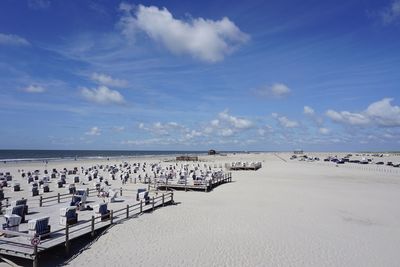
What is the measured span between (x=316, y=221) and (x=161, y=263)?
382 inches

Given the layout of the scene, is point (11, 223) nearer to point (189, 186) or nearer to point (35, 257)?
point (35, 257)

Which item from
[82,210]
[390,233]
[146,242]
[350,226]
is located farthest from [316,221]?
[82,210]

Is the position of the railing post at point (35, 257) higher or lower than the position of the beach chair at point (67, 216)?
lower

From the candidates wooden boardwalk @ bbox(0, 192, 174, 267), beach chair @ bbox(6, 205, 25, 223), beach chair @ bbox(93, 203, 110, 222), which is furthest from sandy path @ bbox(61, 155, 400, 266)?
beach chair @ bbox(6, 205, 25, 223)

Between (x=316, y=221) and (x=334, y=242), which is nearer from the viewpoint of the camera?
(x=334, y=242)

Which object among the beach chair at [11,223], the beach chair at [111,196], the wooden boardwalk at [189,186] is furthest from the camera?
the wooden boardwalk at [189,186]

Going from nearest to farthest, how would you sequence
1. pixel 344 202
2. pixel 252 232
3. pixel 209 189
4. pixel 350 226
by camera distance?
pixel 252 232 → pixel 350 226 → pixel 344 202 → pixel 209 189

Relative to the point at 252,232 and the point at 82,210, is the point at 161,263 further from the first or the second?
the point at 82,210

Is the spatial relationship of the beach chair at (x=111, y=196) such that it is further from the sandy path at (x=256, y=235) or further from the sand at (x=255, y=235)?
the sandy path at (x=256, y=235)

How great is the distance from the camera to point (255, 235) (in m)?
15.4

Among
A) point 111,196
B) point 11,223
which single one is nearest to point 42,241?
point 11,223

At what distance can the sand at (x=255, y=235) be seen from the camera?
1245 cm

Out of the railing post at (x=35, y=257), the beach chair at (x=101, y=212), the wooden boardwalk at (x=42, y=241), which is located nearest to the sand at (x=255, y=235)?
the wooden boardwalk at (x=42, y=241)

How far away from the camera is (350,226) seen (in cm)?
1756
